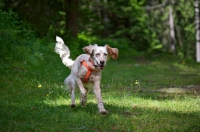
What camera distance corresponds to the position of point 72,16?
66.6 feet

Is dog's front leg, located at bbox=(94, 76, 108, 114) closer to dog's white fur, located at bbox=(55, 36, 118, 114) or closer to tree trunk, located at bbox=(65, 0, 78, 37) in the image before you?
dog's white fur, located at bbox=(55, 36, 118, 114)

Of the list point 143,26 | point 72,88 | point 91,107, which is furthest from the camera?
point 143,26

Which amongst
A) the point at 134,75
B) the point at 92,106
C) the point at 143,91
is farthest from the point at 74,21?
the point at 92,106

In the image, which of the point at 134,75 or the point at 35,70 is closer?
the point at 35,70

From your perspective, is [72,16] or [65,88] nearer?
[65,88]

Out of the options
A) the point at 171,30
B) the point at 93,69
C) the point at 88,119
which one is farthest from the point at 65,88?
the point at 171,30

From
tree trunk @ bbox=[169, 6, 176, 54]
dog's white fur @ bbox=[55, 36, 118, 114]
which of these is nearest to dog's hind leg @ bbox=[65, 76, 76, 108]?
dog's white fur @ bbox=[55, 36, 118, 114]

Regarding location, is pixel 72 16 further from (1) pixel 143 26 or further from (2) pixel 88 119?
(2) pixel 88 119

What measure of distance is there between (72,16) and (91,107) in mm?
13059

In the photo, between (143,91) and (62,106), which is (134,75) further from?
(62,106)

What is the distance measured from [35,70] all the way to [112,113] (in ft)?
17.1

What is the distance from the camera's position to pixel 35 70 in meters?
11.9

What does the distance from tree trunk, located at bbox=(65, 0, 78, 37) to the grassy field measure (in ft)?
24.8

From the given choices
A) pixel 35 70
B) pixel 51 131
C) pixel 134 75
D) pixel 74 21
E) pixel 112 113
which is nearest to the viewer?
pixel 51 131
